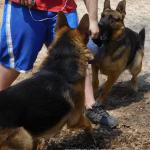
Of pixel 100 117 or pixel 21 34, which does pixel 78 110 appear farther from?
pixel 21 34

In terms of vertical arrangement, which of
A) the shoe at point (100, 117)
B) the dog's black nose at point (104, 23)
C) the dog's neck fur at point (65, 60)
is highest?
the dog's neck fur at point (65, 60)

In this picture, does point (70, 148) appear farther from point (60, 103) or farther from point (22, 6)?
point (22, 6)

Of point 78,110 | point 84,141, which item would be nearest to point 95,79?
point 84,141

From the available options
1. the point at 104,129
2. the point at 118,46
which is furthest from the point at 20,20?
the point at 118,46

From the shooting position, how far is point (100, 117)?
5.19 metres

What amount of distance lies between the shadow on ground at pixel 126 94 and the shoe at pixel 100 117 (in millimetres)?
656

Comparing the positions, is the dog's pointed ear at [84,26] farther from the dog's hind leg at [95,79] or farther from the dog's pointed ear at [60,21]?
the dog's hind leg at [95,79]

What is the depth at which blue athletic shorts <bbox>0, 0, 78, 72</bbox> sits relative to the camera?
15.3 feet

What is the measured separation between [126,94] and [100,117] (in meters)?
1.44

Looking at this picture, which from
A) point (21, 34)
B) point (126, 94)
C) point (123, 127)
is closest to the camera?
point (21, 34)

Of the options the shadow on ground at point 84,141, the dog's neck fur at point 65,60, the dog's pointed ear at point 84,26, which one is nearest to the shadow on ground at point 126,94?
the shadow on ground at point 84,141

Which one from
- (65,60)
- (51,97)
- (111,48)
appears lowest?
(111,48)

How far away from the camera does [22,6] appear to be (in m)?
4.66

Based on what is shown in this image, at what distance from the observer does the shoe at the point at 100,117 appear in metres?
5.15
